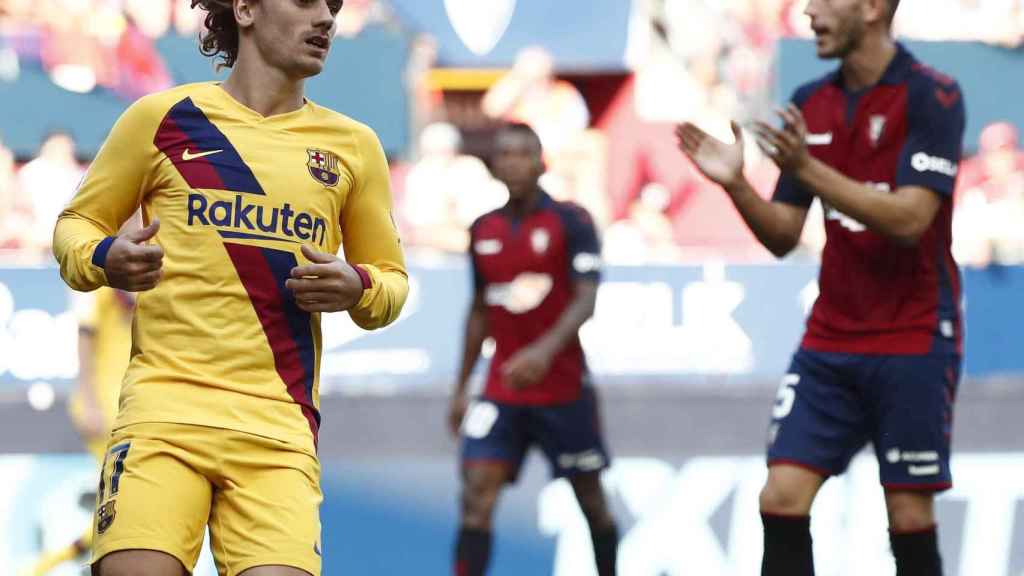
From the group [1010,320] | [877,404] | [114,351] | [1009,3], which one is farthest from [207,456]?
[1009,3]

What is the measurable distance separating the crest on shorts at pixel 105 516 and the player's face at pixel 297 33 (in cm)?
108

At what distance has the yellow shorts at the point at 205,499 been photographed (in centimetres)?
365

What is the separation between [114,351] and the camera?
7.46m

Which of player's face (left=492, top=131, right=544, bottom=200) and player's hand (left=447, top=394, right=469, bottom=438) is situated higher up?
player's face (left=492, top=131, right=544, bottom=200)

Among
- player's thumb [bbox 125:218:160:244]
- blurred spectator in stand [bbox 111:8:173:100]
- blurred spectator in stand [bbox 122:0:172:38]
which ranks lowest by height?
player's thumb [bbox 125:218:160:244]

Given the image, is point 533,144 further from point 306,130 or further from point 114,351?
point 306,130

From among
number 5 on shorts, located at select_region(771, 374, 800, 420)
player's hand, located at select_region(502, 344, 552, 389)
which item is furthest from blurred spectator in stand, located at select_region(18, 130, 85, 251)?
number 5 on shorts, located at select_region(771, 374, 800, 420)

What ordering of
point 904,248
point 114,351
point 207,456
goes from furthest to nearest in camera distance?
point 114,351 → point 904,248 → point 207,456

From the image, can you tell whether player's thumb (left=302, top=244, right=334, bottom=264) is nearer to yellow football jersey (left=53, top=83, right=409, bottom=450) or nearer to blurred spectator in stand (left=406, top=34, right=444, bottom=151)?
yellow football jersey (left=53, top=83, right=409, bottom=450)

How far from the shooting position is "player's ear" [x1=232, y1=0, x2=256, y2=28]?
4.04 metres

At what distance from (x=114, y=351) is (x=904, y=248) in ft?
12.6

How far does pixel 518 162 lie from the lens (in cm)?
764

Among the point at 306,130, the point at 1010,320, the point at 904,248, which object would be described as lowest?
the point at 1010,320

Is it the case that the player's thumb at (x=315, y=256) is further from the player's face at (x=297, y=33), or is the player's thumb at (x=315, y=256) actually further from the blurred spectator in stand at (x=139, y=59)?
the blurred spectator in stand at (x=139, y=59)
